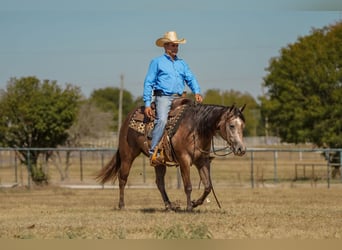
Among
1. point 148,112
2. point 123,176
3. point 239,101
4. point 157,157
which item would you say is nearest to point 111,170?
point 123,176

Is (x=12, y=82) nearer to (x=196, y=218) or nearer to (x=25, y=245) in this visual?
(x=196, y=218)

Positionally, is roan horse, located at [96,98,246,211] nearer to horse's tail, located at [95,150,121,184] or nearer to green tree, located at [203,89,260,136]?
horse's tail, located at [95,150,121,184]

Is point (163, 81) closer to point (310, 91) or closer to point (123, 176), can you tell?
point (123, 176)

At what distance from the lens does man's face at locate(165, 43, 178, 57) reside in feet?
37.3

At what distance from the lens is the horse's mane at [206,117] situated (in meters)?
11.1

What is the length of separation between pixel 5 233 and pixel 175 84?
3736 millimetres

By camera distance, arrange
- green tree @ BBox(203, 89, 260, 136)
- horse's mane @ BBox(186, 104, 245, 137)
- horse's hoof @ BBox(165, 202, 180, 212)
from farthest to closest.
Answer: green tree @ BBox(203, 89, 260, 136), horse's hoof @ BBox(165, 202, 180, 212), horse's mane @ BBox(186, 104, 245, 137)

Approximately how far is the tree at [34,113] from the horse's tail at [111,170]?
48.8ft

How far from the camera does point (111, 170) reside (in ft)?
44.3

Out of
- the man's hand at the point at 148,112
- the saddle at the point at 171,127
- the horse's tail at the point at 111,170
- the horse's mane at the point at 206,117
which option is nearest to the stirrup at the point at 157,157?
the saddle at the point at 171,127

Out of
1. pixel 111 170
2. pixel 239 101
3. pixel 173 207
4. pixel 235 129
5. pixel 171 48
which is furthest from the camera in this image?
pixel 239 101

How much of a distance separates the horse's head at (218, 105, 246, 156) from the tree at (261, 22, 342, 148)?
25.9m

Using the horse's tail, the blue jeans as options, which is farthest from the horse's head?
the horse's tail

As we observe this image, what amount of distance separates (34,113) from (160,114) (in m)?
18.8
